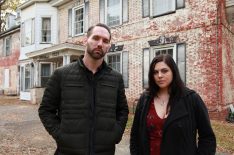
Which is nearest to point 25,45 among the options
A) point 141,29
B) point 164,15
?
point 141,29

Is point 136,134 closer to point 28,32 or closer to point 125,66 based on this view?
point 125,66

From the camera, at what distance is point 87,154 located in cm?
272

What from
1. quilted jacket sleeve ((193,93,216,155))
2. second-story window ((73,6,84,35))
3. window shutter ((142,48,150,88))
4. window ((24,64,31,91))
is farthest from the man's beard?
window ((24,64,31,91))

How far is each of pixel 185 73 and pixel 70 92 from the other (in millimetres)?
8973

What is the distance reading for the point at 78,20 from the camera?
681 inches

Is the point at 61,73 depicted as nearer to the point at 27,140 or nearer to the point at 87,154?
the point at 87,154

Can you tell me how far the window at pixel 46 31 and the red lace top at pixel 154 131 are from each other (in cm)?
1782

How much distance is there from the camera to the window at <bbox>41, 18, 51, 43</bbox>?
19656 millimetres

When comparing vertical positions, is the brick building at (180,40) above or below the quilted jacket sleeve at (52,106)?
above

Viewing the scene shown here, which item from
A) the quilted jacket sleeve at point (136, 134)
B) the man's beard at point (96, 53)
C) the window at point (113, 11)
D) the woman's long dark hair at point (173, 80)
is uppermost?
the window at point (113, 11)

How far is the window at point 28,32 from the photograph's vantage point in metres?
20.1

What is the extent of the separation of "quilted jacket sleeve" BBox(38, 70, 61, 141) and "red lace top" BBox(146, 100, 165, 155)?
2.95ft

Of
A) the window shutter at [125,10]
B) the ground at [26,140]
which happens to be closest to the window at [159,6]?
the window shutter at [125,10]

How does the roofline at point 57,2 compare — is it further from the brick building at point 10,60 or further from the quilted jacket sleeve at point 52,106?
the quilted jacket sleeve at point 52,106
